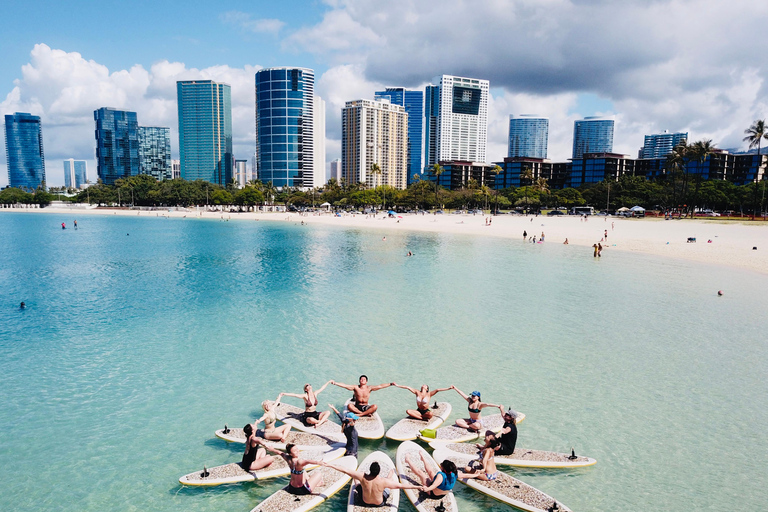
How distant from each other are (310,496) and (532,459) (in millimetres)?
5223

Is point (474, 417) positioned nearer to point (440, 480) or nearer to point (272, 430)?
point (440, 480)

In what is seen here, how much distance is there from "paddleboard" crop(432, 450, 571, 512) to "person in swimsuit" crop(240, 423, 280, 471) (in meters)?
4.47

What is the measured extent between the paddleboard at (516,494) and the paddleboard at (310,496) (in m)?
2.70

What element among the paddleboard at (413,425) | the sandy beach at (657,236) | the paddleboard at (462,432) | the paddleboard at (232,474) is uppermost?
the sandy beach at (657,236)

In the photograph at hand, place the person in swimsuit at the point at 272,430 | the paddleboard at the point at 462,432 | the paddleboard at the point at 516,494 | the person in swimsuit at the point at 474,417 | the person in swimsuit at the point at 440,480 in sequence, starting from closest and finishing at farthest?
1. the paddleboard at the point at 516,494
2. the person in swimsuit at the point at 440,480
3. the person in swimsuit at the point at 272,430
4. the paddleboard at the point at 462,432
5. the person in swimsuit at the point at 474,417

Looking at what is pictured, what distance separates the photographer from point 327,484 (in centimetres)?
961

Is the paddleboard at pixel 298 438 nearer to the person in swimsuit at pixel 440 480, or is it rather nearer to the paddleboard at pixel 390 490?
the paddleboard at pixel 390 490

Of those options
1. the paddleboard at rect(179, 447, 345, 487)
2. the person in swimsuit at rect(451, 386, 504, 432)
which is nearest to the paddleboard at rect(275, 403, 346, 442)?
the paddleboard at rect(179, 447, 345, 487)

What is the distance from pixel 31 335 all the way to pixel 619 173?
7733 inches

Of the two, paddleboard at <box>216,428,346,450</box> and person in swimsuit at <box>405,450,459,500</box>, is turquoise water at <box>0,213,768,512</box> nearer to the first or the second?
paddleboard at <box>216,428,346,450</box>

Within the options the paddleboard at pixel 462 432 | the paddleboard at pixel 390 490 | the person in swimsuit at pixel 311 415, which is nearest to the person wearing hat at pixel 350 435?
the paddleboard at pixel 390 490

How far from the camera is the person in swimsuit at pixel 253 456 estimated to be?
10.0 meters

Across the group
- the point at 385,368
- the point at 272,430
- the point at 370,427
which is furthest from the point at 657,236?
the point at 272,430

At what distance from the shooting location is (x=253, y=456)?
10109mm
